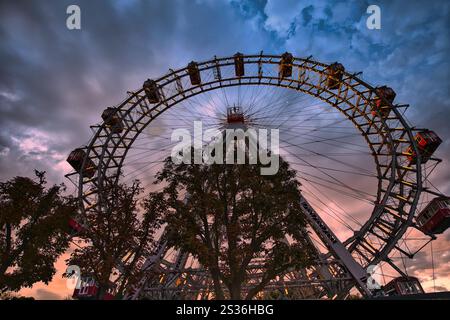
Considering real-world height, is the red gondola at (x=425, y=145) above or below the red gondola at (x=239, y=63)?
below

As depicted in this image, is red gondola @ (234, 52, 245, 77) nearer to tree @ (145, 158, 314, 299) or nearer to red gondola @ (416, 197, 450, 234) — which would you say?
tree @ (145, 158, 314, 299)

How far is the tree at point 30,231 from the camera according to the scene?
16.7 m

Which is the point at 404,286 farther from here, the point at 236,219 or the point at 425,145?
the point at 236,219

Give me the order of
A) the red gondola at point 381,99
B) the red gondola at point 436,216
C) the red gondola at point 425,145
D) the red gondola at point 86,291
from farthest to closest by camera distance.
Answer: the red gondola at point 381,99, the red gondola at point 425,145, the red gondola at point 436,216, the red gondola at point 86,291

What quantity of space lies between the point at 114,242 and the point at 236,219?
24.4 feet

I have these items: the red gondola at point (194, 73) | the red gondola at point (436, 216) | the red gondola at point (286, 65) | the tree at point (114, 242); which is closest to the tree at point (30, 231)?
the tree at point (114, 242)

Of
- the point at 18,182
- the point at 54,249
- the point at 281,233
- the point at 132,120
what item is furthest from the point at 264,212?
the point at 132,120

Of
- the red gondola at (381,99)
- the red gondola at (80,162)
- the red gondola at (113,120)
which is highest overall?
the red gondola at (381,99)

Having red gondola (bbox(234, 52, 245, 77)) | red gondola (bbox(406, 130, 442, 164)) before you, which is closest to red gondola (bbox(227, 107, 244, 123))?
red gondola (bbox(234, 52, 245, 77))

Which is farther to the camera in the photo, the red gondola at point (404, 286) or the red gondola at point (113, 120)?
the red gondola at point (113, 120)

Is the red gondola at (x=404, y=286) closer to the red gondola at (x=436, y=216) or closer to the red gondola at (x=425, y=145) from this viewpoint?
the red gondola at (x=436, y=216)

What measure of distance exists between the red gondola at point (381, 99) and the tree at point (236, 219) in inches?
768

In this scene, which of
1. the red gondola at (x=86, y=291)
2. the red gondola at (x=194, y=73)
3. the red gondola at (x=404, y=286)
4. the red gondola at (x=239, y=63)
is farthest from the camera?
the red gondola at (x=194, y=73)
